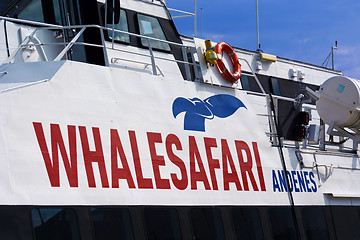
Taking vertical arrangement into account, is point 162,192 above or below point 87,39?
below

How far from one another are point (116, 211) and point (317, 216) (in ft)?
16.8

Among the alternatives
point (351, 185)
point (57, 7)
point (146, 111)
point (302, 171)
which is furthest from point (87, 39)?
point (351, 185)

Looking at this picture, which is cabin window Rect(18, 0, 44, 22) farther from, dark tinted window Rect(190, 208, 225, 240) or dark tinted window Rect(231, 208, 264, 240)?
dark tinted window Rect(231, 208, 264, 240)

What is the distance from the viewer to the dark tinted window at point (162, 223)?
928cm

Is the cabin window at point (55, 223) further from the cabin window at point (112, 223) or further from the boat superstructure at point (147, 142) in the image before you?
the cabin window at point (112, 223)

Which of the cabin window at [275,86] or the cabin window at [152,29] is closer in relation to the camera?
the cabin window at [152,29]

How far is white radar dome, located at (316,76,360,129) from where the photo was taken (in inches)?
539

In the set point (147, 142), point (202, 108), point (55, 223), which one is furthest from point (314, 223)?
point (55, 223)

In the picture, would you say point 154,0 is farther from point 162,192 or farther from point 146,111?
point 162,192

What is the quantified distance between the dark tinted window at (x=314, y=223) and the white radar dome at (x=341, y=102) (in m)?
2.41

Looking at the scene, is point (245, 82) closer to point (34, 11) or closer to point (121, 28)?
point (121, 28)

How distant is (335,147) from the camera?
15.0m

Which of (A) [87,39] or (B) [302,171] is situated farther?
(B) [302,171]

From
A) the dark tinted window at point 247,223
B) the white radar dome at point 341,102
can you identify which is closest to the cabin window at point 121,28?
the dark tinted window at point 247,223
